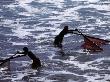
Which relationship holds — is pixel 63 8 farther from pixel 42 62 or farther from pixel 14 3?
pixel 42 62

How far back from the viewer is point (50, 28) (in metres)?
36.9

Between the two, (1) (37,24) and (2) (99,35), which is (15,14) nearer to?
(1) (37,24)

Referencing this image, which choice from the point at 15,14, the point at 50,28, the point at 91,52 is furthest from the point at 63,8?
the point at 91,52

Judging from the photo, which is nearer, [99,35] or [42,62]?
[42,62]

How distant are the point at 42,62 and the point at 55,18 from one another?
1381 centimetres

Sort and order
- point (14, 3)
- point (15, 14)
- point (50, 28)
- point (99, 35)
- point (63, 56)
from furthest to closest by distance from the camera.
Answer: point (14, 3), point (15, 14), point (50, 28), point (99, 35), point (63, 56)

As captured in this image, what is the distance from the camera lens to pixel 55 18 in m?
41.0

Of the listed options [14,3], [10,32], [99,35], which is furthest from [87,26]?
[14,3]

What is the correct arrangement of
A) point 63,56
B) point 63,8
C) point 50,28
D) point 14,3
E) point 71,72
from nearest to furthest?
point 71,72
point 63,56
point 50,28
point 63,8
point 14,3

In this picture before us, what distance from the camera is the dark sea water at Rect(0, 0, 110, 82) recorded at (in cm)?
2602

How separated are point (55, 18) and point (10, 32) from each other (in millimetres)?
6976

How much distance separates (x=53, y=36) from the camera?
34281 mm

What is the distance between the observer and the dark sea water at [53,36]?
2602 cm

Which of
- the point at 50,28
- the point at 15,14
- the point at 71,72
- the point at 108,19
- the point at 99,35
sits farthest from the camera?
the point at 15,14
